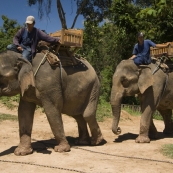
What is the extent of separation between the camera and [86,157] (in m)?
6.08

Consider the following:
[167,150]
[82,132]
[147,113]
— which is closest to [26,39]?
[82,132]

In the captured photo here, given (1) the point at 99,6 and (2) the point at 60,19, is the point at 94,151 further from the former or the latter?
(1) the point at 99,6

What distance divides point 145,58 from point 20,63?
303 cm

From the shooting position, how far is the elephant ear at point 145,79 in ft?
24.0

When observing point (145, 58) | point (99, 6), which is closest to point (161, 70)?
point (145, 58)

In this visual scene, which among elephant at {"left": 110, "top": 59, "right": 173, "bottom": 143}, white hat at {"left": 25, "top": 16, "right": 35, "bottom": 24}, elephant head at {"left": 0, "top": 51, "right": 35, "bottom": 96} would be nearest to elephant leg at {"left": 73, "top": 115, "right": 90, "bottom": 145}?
elephant at {"left": 110, "top": 59, "right": 173, "bottom": 143}

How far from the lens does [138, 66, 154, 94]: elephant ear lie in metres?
7.30

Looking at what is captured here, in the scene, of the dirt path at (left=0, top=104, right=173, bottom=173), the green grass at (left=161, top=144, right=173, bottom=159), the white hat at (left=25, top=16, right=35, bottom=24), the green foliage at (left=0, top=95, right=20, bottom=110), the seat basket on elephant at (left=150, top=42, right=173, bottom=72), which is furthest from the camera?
the green foliage at (left=0, top=95, right=20, bottom=110)

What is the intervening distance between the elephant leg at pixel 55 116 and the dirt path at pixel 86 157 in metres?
0.19

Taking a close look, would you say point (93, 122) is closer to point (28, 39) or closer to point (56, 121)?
point (56, 121)

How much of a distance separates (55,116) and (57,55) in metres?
1.19

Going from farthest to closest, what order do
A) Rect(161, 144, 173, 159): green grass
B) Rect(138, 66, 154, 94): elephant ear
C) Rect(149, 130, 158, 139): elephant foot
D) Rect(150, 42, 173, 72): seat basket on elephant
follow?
Rect(149, 130, 158, 139): elephant foot → Rect(150, 42, 173, 72): seat basket on elephant → Rect(138, 66, 154, 94): elephant ear → Rect(161, 144, 173, 159): green grass

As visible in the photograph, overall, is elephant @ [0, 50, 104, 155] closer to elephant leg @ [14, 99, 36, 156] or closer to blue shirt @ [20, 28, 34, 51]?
elephant leg @ [14, 99, 36, 156]

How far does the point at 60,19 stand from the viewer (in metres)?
19.0
